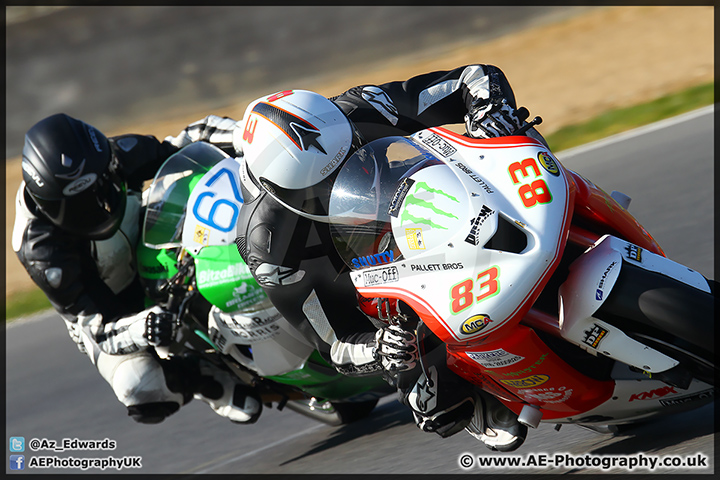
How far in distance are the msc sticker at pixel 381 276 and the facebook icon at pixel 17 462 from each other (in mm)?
3762

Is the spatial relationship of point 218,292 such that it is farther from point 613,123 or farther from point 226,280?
point 613,123

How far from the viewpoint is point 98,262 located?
4852 mm

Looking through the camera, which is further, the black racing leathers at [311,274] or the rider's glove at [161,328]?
the rider's glove at [161,328]

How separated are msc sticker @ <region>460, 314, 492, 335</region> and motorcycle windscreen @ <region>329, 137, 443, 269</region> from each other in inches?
14.5

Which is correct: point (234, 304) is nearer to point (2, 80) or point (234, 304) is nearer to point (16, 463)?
point (16, 463)

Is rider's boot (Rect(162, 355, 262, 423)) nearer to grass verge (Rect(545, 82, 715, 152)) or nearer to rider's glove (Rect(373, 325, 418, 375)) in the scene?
rider's glove (Rect(373, 325, 418, 375))

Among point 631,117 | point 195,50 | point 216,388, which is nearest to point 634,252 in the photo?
point 216,388

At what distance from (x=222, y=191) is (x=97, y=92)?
42.6 ft

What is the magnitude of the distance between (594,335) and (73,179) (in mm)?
2965

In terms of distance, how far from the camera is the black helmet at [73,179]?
4.56m

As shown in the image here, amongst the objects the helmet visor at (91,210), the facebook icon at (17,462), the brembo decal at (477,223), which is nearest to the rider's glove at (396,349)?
the brembo decal at (477,223)

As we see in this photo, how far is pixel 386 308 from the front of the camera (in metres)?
3.15

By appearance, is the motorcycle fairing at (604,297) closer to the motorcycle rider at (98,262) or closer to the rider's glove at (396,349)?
the rider's glove at (396,349)

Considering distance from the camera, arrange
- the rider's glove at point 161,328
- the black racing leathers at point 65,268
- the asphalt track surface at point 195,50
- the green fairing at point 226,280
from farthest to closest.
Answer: the asphalt track surface at point 195,50
the black racing leathers at point 65,268
the rider's glove at point 161,328
the green fairing at point 226,280
